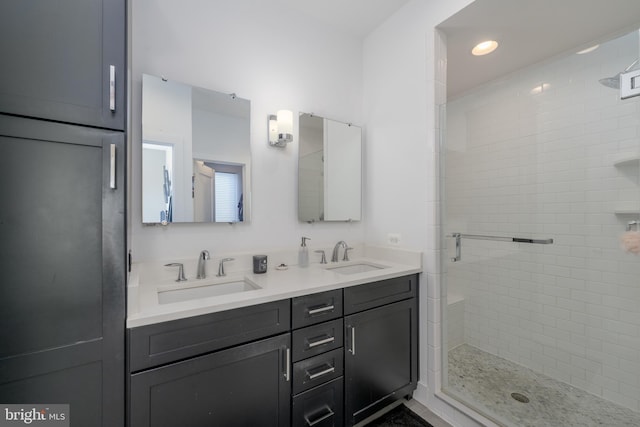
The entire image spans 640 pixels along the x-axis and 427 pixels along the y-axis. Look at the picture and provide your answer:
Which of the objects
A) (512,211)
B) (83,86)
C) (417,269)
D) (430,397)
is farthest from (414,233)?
(83,86)

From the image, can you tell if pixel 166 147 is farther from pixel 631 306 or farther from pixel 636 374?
pixel 636 374

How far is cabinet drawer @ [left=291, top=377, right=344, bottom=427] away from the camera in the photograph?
125cm

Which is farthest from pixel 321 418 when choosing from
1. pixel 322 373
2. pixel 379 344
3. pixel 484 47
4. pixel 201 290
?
pixel 484 47

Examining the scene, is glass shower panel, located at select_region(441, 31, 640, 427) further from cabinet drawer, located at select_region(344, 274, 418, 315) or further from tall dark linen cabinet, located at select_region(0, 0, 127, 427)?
tall dark linen cabinet, located at select_region(0, 0, 127, 427)

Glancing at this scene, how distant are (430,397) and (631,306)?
1.36m

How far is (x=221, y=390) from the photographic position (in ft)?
3.47

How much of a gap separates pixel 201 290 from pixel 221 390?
544 millimetres

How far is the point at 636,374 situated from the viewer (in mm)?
1589

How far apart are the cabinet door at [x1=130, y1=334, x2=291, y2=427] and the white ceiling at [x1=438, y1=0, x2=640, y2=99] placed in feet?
7.11

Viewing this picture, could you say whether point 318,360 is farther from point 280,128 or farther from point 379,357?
point 280,128

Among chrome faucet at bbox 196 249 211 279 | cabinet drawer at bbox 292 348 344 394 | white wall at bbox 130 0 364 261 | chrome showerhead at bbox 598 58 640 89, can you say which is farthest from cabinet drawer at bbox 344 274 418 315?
chrome showerhead at bbox 598 58 640 89

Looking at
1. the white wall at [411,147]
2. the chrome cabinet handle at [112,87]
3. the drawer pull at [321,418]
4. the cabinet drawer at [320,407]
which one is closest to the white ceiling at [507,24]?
the white wall at [411,147]
